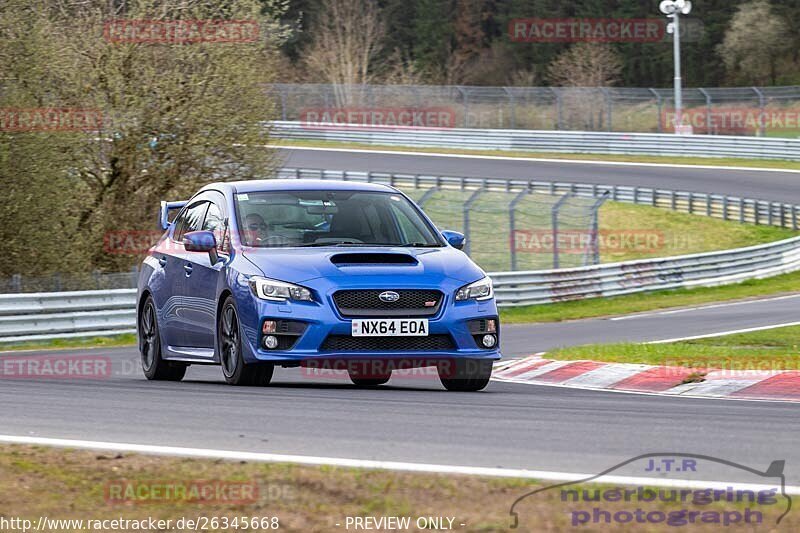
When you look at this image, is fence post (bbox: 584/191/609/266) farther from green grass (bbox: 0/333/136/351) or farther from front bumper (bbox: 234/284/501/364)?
front bumper (bbox: 234/284/501/364)

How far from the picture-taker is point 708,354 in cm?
1464

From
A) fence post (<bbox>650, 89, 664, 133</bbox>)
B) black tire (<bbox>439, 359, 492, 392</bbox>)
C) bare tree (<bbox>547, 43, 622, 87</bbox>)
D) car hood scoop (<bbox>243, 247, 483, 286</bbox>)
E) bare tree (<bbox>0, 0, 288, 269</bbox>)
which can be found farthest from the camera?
bare tree (<bbox>547, 43, 622, 87</bbox>)

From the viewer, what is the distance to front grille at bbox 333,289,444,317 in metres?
10.4

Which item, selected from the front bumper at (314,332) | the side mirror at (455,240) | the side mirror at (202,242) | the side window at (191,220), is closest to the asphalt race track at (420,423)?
the front bumper at (314,332)

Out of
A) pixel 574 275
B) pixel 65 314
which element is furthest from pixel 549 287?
pixel 65 314

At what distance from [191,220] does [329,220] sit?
1773 mm

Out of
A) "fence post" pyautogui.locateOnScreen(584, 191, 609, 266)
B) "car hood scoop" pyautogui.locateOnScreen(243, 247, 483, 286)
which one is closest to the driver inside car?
"car hood scoop" pyautogui.locateOnScreen(243, 247, 483, 286)

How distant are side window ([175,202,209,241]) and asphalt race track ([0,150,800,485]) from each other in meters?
1.33

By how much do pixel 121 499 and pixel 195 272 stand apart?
6122mm

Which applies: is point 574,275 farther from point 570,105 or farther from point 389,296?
point 570,105

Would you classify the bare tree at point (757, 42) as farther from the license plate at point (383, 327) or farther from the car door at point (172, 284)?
the license plate at point (383, 327)

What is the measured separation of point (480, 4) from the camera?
327 ft

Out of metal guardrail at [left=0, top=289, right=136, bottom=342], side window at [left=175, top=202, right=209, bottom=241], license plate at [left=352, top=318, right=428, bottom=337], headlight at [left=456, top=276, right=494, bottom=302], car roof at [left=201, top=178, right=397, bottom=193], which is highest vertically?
car roof at [left=201, top=178, right=397, bottom=193]

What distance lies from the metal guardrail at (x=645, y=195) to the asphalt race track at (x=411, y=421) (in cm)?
3022
